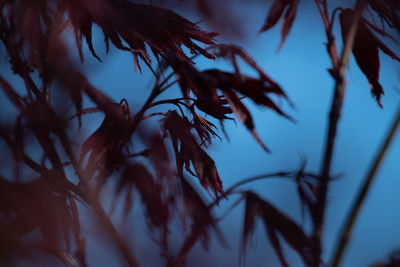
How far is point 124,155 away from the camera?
33.4 inches

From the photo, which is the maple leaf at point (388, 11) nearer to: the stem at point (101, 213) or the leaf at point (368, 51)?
the leaf at point (368, 51)

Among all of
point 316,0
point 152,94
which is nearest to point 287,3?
point 316,0

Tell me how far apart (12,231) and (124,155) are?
9.4 inches

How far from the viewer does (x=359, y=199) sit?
698mm

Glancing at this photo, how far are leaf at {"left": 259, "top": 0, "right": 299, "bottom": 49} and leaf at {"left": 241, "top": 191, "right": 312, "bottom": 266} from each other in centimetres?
30

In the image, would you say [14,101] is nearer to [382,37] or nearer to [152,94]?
[152,94]

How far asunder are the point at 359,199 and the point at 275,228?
0.18 metres

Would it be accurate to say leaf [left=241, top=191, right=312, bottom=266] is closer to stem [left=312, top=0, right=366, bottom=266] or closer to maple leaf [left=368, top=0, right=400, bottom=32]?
stem [left=312, top=0, right=366, bottom=266]

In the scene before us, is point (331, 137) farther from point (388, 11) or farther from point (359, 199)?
point (388, 11)

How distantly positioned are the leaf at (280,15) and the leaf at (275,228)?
303 millimetres

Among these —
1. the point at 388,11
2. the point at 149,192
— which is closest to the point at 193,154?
the point at 149,192

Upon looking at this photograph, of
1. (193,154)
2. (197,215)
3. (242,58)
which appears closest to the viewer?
(242,58)

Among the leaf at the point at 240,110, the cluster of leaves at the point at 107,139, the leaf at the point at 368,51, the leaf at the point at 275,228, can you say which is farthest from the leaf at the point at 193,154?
the leaf at the point at 368,51

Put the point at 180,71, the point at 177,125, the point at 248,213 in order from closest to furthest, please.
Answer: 1. the point at 180,71
2. the point at 248,213
3. the point at 177,125
